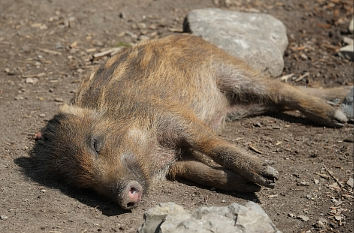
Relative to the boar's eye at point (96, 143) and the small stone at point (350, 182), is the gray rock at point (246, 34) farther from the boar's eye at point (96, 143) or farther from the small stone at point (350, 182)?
the boar's eye at point (96, 143)

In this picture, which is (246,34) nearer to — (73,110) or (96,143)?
(73,110)

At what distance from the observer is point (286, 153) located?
653 centimetres

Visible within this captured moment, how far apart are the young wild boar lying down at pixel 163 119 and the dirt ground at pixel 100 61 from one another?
179mm

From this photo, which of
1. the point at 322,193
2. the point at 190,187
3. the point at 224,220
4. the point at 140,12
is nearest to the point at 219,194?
the point at 190,187

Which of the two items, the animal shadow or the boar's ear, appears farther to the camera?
the boar's ear

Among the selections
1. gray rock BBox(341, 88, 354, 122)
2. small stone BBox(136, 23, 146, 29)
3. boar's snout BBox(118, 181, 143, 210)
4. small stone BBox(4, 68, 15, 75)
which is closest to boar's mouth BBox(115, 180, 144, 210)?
boar's snout BBox(118, 181, 143, 210)

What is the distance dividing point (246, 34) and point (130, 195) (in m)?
3.86

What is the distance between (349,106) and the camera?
7293 millimetres

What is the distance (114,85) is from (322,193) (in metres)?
2.32

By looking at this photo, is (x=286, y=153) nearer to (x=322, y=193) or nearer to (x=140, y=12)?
(x=322, y=193)

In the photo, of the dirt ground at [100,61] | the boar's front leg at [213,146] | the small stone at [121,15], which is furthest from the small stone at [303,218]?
the small stone at [121,15]

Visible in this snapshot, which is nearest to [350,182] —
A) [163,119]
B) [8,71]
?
[163,119]

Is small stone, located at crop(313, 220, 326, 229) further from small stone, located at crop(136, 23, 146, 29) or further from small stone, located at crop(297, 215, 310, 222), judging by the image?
small stone, located at crop(136, 23, 146, 29)

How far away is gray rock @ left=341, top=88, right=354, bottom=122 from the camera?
7246mm
